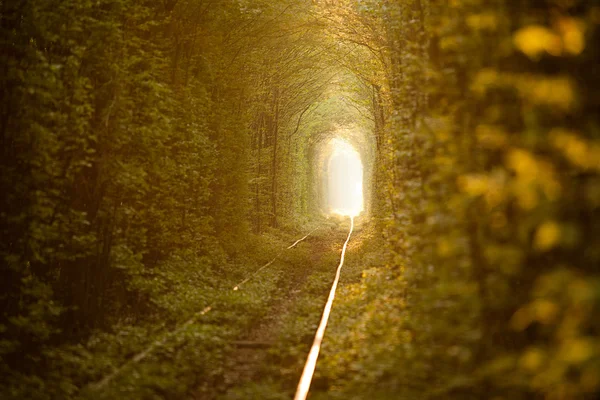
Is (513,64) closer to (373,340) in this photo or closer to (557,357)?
(557,357)

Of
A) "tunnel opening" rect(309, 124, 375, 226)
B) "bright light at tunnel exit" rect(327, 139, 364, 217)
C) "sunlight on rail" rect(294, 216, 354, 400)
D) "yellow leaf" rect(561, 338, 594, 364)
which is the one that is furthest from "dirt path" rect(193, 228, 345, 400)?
"bright light at tunnel exit" rect(327, 139, 364, 217)

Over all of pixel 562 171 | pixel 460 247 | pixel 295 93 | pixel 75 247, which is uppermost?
pixel 295 93

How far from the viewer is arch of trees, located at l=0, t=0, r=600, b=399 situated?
355 cm

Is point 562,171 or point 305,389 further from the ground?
point 562,171

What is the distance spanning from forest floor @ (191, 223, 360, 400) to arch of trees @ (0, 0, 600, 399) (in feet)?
2.16

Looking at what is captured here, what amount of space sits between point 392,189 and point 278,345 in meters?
4.75

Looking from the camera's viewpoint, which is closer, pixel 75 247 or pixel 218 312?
pixel 75 247

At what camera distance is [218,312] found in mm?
9883

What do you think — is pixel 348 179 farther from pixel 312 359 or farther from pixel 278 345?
pixel 312 359

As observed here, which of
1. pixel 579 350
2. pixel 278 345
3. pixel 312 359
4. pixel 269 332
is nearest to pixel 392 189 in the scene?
pixel 269 332

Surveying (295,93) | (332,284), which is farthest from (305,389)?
(295,93)

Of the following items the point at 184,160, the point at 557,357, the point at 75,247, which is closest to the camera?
the point at 557,357

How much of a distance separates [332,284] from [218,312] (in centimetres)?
451

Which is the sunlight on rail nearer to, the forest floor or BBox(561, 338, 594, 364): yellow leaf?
the forest floor
